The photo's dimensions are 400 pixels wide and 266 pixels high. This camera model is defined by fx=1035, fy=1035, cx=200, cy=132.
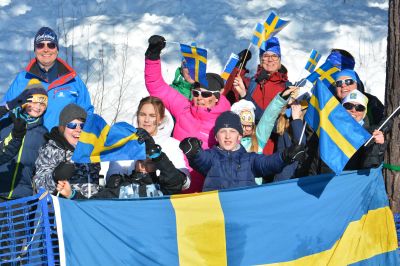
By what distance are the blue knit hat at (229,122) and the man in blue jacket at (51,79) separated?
1.60 m

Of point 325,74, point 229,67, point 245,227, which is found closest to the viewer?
point 245,227

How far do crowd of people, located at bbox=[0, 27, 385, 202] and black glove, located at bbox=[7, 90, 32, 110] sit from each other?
1 cm

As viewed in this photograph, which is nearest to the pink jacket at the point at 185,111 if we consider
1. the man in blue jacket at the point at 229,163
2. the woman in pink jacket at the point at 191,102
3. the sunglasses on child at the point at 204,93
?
the woman in pink jacket at the point at 191,102

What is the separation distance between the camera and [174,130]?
1012 centimetres

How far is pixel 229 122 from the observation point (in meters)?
9.05

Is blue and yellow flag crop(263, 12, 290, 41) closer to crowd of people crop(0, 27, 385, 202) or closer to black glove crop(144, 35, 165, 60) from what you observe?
crowd of people crop(0, 27, 385, 202)

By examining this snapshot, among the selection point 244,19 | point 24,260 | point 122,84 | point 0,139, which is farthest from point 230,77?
point 244,19

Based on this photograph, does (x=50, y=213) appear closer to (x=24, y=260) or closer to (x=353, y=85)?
(x=24, y=260)

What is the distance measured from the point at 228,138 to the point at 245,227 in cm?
94

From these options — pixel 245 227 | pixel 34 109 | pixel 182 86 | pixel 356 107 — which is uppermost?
pixel 182 86

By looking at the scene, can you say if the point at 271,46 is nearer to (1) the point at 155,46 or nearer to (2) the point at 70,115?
(1) the point at 155,46

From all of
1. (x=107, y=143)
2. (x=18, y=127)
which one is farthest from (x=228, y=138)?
(x=18, y=127)

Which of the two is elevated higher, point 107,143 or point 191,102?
point 191,102

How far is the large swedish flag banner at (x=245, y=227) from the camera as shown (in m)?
8.02
